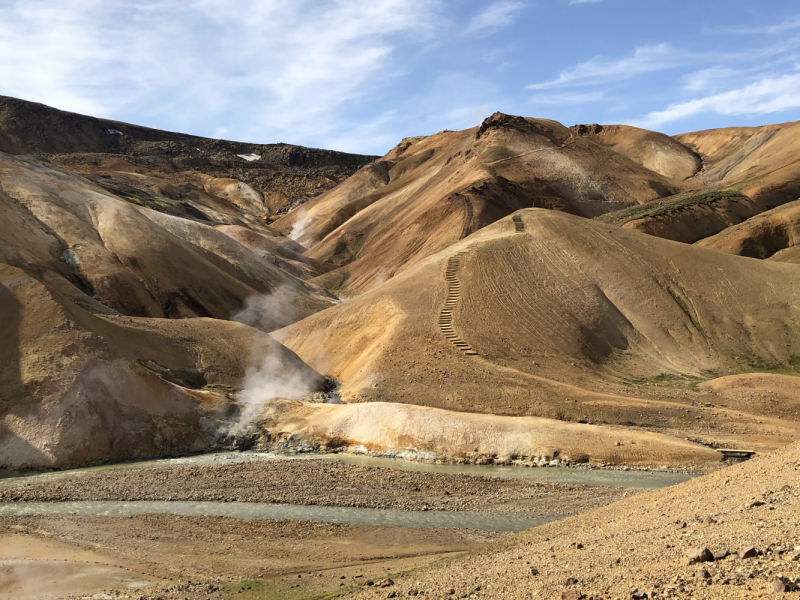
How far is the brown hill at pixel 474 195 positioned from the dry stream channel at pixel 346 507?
46974 mm

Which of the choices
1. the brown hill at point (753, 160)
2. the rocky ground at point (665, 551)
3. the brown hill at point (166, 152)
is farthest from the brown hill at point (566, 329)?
the brown hill at point (166, 152)

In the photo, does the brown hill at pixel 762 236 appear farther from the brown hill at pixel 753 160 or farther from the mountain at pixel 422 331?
the brown hill at pixel 753 160

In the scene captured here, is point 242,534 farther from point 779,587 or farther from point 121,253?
point 121,253

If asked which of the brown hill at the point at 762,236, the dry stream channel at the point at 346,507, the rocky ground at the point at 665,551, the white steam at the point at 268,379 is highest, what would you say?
the brown hill at the point at 762,236

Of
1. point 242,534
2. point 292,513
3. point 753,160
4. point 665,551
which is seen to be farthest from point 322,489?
point 753,160

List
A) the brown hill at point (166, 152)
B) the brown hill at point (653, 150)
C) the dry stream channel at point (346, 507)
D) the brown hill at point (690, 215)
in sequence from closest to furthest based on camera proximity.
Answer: the dry stream channel at point (346, 507)
the brown hill at point (690, 215)
the brown hill at point (653, 150)
the brown hill at point (166, 152)

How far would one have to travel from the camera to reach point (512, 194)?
3469 inches

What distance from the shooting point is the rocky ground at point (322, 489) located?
23906 mm

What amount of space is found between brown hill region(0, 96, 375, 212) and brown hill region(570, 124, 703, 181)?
6316cm

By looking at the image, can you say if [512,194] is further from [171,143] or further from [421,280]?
[171,143]

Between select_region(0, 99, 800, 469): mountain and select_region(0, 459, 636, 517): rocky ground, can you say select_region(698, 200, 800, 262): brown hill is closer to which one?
select_region(0, 99, 800, 469): mountain

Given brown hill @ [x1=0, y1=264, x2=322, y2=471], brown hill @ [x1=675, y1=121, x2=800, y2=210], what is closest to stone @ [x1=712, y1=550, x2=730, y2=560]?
brown hill @ [x1=0, y1=264, x2=322, y2=471]

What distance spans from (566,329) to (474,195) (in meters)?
41.4

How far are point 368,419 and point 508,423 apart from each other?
6305 mm
